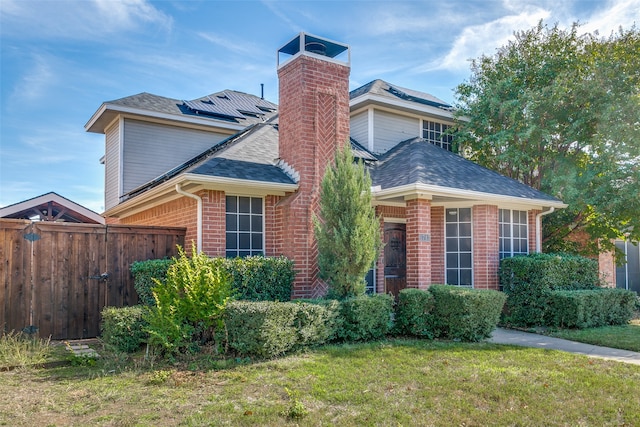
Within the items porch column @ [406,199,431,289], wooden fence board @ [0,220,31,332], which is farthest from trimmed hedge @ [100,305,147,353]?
porch column @ [406,199,431,289]

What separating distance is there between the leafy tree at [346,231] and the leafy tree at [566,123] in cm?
721

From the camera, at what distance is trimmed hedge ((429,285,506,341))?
8.11 meters

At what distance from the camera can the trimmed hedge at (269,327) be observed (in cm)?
650

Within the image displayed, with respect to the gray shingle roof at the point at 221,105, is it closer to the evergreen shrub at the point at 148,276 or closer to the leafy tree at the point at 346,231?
the evergreen shrub at the point at 148,276

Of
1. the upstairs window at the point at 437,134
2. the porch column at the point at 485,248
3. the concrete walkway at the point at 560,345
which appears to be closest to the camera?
the concrete walkway at the point at 560,345

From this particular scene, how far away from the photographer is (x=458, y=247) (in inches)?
452

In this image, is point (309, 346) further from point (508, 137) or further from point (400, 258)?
point (508, 137)

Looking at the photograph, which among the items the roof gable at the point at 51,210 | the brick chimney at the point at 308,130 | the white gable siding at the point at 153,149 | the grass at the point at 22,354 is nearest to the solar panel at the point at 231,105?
the white gable siding at the point at 153,149

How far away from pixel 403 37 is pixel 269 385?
872 centimetres

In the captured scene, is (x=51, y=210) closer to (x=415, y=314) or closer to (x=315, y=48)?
(x=315, y=48)

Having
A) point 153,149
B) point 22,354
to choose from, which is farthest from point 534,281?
point 153,149

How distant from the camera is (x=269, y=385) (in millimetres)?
5406

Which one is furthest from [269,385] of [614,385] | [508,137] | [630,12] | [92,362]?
[630,12]

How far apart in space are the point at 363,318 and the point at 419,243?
119 inches
